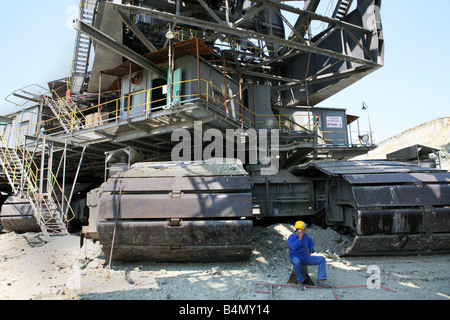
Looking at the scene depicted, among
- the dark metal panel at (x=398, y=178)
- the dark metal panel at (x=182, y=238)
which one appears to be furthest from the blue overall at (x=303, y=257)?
the dark metal panel at (x=398, y=178)

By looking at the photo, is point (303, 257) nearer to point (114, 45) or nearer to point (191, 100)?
point (191, 100)

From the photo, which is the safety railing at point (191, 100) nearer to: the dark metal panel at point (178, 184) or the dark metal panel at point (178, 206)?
the dark metal panel at point (178, 184)

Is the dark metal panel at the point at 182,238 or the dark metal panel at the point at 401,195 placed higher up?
the dark metal panel at the point at 401,195

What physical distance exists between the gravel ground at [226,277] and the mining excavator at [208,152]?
0.97ft

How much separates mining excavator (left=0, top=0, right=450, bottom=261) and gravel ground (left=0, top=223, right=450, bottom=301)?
0.97ft

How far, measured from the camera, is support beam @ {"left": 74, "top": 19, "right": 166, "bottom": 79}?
8.35 metres

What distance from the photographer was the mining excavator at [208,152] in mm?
5059

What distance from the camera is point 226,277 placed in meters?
4.71

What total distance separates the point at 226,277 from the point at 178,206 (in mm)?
1474

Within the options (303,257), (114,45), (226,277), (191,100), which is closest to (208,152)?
(191,100)

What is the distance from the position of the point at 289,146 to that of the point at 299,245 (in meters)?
9.03

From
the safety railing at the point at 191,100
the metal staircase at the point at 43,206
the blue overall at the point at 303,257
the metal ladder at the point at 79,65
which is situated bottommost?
the blue overall at the point at 303,257

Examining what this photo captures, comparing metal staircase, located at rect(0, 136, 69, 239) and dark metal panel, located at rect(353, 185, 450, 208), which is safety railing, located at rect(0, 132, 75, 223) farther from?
dark metal panel, located at rect(353, 185, 450, 208)

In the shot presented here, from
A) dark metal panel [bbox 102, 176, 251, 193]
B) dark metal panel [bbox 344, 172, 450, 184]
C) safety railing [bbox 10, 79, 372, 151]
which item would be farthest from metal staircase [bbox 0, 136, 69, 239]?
dark metal panel [bbox 344, 172, 450, 184]
